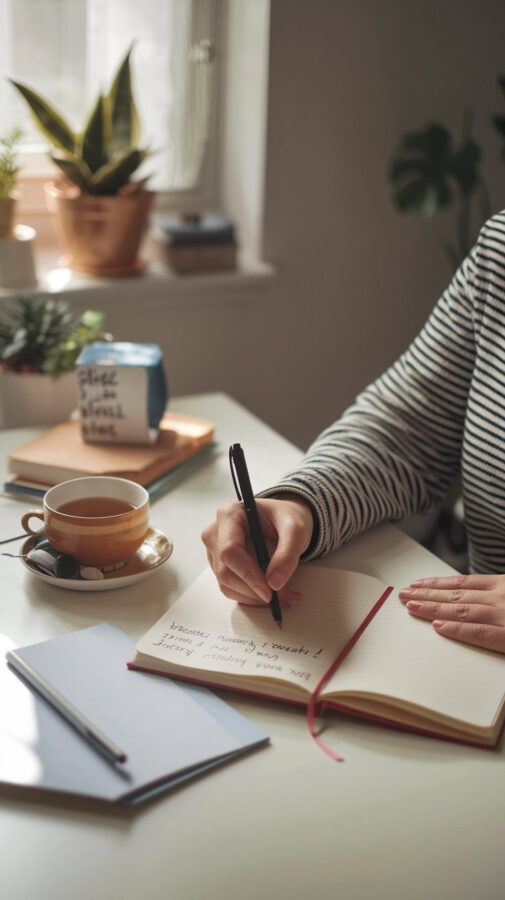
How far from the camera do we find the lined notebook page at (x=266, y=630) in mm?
777

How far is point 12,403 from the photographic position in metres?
1.33

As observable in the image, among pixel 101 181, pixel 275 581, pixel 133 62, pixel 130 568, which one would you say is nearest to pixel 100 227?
pixel 101 181

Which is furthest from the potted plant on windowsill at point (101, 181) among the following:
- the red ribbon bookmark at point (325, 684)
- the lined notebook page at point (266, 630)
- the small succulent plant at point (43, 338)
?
the red ribbon bookmark at point (325, 684)

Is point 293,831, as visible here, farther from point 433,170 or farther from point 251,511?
point 433,170

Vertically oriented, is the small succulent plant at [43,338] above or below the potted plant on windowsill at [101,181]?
below

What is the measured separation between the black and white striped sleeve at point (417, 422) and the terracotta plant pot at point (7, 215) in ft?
2.69

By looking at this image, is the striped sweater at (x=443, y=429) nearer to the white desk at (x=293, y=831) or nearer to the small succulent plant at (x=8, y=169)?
the white desk at (x=293, y=831)

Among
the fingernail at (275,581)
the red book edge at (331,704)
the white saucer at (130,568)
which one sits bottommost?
the red book edge at (331,704)

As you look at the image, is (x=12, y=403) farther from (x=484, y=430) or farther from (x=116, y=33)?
(x=116, y=33)

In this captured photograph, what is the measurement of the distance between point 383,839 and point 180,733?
17 centimetres

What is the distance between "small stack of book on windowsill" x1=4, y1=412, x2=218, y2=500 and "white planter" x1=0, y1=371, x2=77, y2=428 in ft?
0.23

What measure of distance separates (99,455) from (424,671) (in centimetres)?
54

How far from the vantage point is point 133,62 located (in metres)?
1.85

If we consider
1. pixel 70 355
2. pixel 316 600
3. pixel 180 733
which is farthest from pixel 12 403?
pixel 180 733
